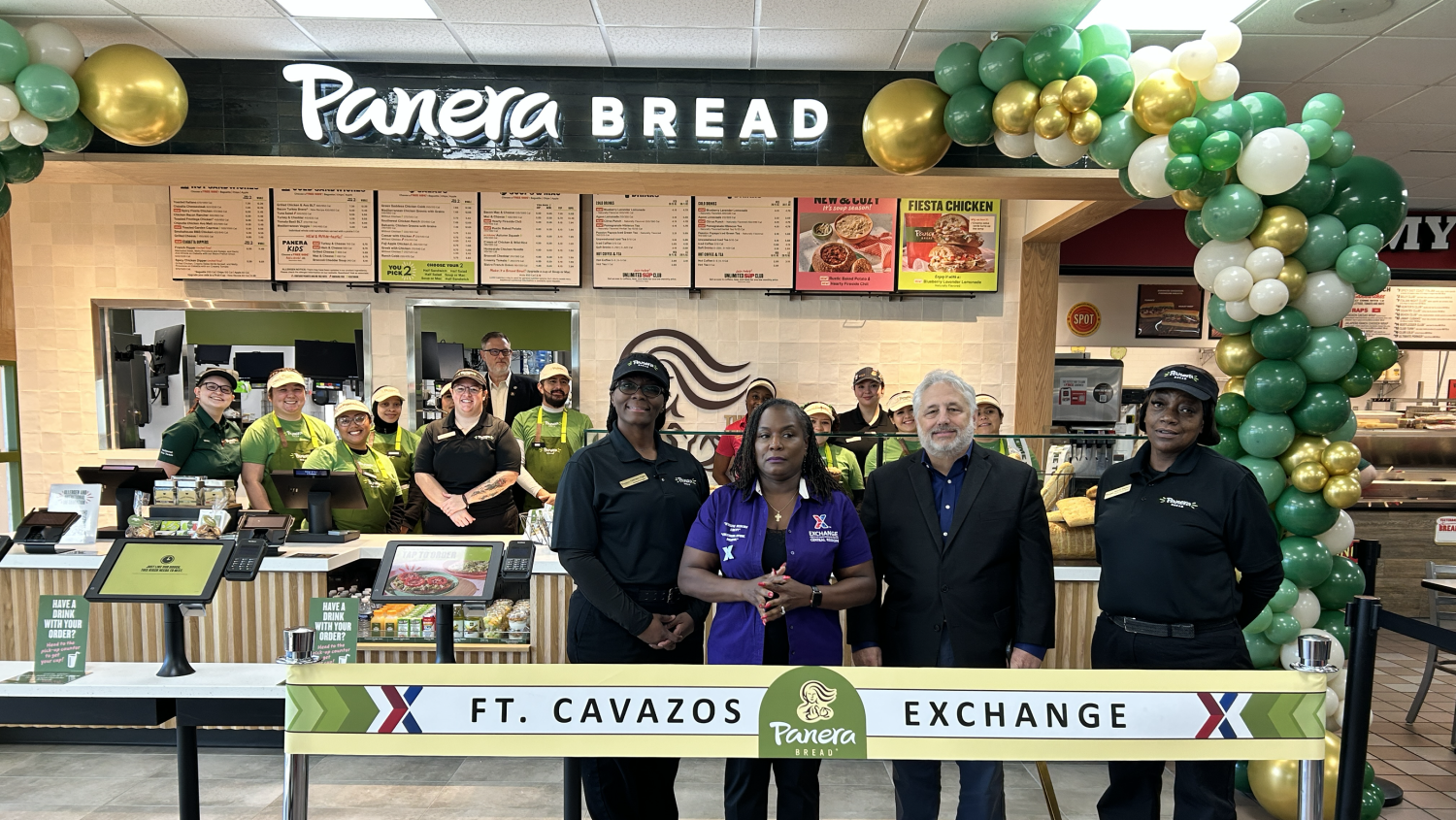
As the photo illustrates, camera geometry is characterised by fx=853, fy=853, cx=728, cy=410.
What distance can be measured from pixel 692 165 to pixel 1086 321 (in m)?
4.87

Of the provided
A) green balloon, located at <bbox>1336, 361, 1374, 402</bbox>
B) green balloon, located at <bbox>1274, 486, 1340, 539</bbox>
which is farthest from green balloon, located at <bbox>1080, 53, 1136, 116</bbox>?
green balloon, located at <bbox>1274, 486, 1340, 539</bbox>

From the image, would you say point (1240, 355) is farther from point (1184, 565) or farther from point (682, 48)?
point (682, 48)

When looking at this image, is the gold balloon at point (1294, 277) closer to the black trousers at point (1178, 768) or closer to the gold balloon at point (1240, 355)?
the gold balloon at point (1240, 355)

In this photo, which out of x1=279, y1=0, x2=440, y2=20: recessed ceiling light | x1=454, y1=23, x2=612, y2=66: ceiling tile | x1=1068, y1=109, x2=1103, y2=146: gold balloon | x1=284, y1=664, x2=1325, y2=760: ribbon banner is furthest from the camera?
x1=454, y1=23, x2=612, y2=66: ceiling tile

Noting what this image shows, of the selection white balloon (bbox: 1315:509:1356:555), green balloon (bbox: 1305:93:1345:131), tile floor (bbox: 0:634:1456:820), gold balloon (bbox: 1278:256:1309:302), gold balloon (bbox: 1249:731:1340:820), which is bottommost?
tile floor (bbox: 0:634:1456:820)

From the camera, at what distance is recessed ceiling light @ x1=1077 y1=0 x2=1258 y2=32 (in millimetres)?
3328

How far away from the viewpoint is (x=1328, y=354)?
125 inches

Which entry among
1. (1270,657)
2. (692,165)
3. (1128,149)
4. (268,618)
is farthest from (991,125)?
(268,618)

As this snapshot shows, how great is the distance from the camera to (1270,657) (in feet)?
10.8

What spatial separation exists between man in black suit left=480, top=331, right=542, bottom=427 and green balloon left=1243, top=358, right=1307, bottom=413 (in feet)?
15.1

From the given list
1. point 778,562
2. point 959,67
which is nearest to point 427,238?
point 959,67

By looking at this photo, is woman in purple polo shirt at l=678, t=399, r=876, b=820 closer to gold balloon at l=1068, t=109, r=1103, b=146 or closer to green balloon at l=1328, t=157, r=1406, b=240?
gold balloon at l=1068, t=109, r=1103, b=146

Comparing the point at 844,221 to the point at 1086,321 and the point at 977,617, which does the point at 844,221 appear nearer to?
the point at 1086,321

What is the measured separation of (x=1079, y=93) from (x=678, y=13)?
1.62 metres
